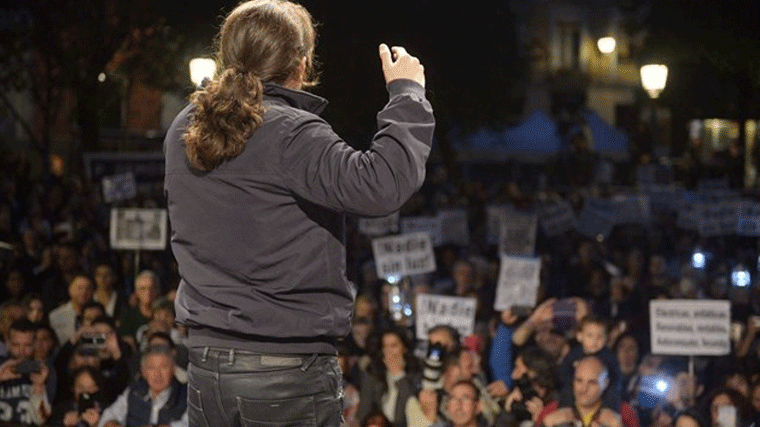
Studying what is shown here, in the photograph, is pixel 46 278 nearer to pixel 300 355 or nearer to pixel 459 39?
pixel 459 39

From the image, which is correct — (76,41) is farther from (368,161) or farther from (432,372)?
(368,161)

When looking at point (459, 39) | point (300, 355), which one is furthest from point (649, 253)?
point (300, 355)

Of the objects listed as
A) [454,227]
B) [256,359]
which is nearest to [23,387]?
[256,359]

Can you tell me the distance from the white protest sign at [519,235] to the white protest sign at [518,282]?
3720mm

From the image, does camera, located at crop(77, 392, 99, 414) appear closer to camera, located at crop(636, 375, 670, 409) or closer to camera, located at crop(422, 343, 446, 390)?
camera, located at crop(422, 343, 446, 390)

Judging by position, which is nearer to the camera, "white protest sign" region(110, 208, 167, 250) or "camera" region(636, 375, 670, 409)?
"camera" region(636, 375, 670, 409)

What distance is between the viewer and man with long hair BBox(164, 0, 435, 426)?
2756mm

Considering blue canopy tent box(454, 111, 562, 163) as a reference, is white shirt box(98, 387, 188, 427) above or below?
below

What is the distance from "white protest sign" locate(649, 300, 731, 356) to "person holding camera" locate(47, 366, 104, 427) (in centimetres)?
361

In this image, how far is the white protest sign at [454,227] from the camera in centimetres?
1648

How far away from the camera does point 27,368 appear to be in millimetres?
8812

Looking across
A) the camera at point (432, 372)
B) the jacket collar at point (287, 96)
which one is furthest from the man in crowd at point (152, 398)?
the jacket collar at point (287, 96)

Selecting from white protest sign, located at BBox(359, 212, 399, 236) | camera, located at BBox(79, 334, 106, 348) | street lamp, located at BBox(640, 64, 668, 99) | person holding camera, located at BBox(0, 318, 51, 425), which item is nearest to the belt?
person holding camera, located at BBox(0, 318, 51, 425)

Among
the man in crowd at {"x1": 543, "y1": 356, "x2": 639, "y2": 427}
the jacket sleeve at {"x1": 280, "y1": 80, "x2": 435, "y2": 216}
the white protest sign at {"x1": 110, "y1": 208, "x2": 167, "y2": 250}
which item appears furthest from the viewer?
the white protest sign at {"x1": 110, "y1": 208, "x2": 167, "y2": 250}
